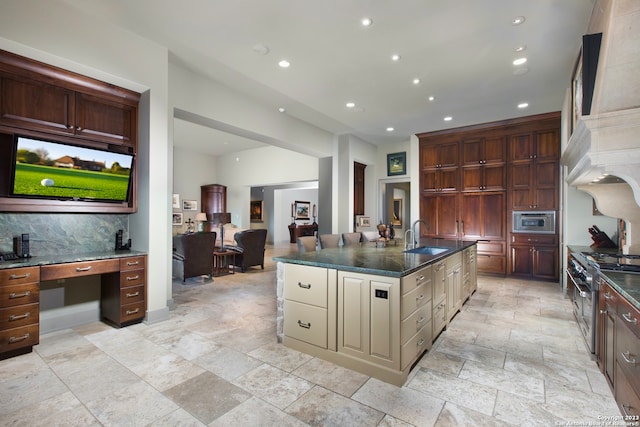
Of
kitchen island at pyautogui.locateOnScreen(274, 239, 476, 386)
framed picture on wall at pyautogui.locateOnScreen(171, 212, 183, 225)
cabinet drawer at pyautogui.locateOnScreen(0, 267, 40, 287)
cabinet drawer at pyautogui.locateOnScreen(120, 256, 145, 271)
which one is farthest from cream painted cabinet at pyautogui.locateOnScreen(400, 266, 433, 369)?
framed picture on wall at pyautogui.locateOnScreen(171, 212, 183, 225)

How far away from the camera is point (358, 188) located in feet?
25.6

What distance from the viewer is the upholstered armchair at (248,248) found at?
6.47 m

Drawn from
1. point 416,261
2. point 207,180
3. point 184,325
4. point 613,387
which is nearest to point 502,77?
point 416,261

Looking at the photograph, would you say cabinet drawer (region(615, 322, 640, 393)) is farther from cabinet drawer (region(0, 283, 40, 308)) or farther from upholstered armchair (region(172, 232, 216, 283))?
upholstered armchair (region(172, 232, 216, 283))

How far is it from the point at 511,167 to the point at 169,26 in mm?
6037

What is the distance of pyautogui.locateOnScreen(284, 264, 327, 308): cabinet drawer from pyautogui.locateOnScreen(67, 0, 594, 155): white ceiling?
2.39m

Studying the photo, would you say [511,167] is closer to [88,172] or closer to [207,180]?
[88,172]

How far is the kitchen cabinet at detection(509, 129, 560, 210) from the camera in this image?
5.52 meters

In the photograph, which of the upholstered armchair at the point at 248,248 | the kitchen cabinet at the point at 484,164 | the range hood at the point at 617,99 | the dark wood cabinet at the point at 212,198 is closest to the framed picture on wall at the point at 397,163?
the kitchen cabinet at the point at 484,164

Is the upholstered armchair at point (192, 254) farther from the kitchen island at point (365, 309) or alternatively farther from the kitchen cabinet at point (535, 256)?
the kitchen cabinet at point (535, 256)

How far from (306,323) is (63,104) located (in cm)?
321

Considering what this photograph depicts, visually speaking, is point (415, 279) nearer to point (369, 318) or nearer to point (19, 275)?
point (369, 318)

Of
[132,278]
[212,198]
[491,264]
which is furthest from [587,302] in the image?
[212,198]

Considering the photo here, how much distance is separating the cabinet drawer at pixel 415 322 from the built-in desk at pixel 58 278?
2853 mm
